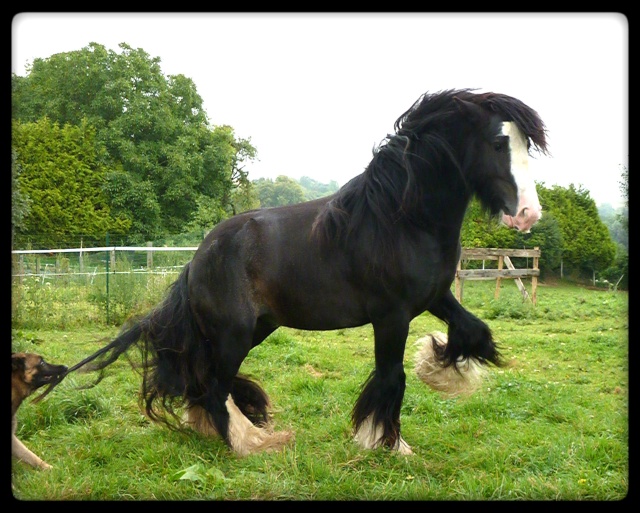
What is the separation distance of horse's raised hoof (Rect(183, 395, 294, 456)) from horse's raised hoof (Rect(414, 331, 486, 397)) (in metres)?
1.41

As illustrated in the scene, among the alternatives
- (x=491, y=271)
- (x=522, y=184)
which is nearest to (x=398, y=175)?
(x=522, y=184)

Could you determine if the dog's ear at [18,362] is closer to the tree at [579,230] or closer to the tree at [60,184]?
the tree at [60,184]

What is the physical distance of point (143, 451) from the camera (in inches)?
165

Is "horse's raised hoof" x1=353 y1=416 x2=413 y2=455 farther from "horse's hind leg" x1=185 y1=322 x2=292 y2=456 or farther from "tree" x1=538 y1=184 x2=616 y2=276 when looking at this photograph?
"tree" x1=538 y1=184 x2=616 y2=276

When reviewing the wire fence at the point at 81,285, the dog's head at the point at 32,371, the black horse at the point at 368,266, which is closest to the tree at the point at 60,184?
the wire fence at the point at 81,285

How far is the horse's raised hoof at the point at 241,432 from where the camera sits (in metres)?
4.38

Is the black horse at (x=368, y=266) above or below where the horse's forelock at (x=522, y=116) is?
below

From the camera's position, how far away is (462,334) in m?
4.66

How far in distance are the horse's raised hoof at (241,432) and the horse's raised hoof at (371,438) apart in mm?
683

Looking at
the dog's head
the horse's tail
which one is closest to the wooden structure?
the horse's tail

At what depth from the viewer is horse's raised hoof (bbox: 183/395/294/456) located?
Answer: 4.38 m

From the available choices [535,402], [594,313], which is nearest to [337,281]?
[535,402]
